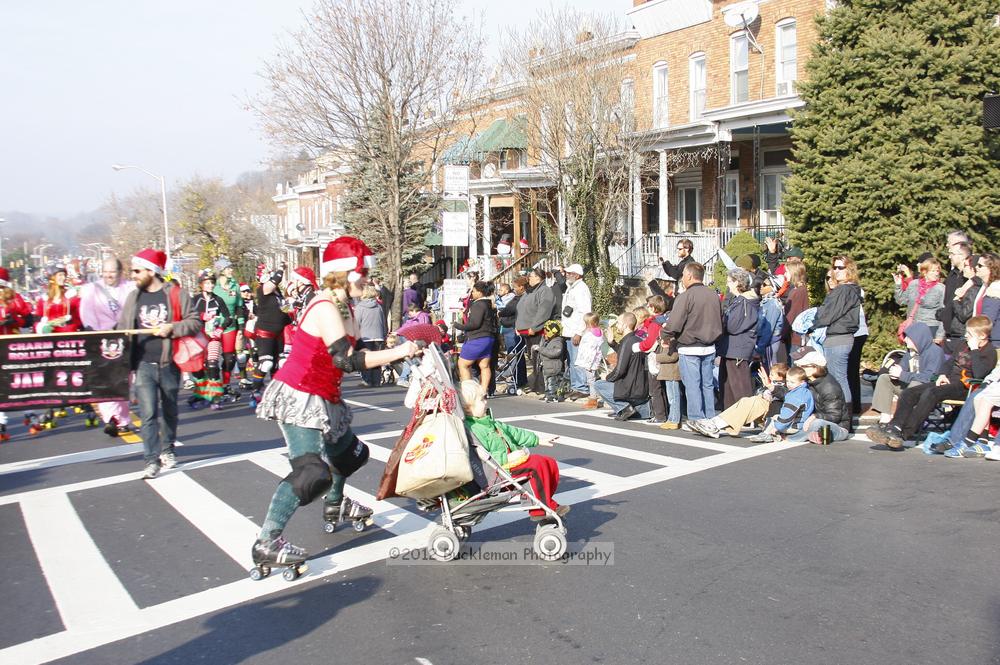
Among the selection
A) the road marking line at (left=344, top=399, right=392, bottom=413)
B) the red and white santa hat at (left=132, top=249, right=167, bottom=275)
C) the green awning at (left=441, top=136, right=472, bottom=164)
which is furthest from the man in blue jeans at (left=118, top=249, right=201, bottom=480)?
the green awning at (left=441, top=136, right=472, bottom=164)

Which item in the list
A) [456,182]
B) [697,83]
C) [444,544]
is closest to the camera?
[444,544]

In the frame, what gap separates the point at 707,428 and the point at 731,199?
55.1ft

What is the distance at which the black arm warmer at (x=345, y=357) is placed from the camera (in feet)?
18.1

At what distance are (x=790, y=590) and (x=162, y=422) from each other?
21.8ft

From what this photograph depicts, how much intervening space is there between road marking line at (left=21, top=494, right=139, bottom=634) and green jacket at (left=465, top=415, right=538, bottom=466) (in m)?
2.38

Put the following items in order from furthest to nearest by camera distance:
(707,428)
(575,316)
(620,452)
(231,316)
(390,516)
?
(231,316) → (575,316) → (707,428) → (620,452) → (390,516)

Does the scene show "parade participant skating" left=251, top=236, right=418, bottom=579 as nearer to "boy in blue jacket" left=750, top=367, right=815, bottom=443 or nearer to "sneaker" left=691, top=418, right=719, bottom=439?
"sneaker" left=691, top=418, right=719, bottom=439

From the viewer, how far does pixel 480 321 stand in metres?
13.3

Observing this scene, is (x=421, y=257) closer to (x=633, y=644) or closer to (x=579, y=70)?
(x=579, y=70)

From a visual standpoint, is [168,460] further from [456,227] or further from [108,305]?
[456,227]

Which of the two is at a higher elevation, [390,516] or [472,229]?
[472,229]

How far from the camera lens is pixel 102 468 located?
945cm

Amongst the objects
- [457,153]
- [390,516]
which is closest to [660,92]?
[457,153]

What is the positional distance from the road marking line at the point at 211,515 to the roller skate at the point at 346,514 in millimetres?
582
